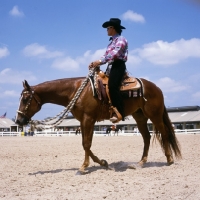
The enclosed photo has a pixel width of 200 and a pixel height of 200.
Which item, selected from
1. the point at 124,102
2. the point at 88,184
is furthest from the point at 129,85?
the point at 88,184

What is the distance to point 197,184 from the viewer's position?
4.48m

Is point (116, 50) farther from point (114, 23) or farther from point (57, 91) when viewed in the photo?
point (57, 91)

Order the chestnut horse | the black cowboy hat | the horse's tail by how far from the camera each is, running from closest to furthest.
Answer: the chestnut horse
the black cowboy hat
the horse's tail

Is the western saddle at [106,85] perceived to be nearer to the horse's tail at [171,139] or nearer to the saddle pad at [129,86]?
Result: the saddle pad at [129,86]

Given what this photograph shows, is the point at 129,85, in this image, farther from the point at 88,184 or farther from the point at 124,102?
the point at 88,184

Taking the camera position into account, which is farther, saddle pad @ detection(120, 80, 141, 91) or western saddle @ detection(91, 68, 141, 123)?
saddle pad @ detection(120, 80, 141, 91)

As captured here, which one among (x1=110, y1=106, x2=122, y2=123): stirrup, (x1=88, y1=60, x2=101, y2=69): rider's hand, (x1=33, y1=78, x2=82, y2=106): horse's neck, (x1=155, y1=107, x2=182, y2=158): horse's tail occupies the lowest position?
(x1=155, y1=107, x2=182, y2=158): horse's tail

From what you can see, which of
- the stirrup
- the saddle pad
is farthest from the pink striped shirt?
the stirrup

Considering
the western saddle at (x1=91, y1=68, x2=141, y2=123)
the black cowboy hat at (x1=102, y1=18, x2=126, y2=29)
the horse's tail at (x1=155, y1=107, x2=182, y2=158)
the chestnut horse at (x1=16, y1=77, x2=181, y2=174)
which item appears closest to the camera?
the chestnut horse at (x1=16, y1=77, x2=181, y2=174)

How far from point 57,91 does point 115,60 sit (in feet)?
5.02

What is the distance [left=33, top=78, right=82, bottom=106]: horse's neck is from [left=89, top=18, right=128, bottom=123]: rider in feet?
2.29

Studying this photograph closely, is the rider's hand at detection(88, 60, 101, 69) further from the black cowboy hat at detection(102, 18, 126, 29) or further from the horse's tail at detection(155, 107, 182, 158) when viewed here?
the horse's tail at detection(155, 107, 182, 158)

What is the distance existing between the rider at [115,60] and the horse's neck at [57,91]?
697 mm

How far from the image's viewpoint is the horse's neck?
6.97 metres
